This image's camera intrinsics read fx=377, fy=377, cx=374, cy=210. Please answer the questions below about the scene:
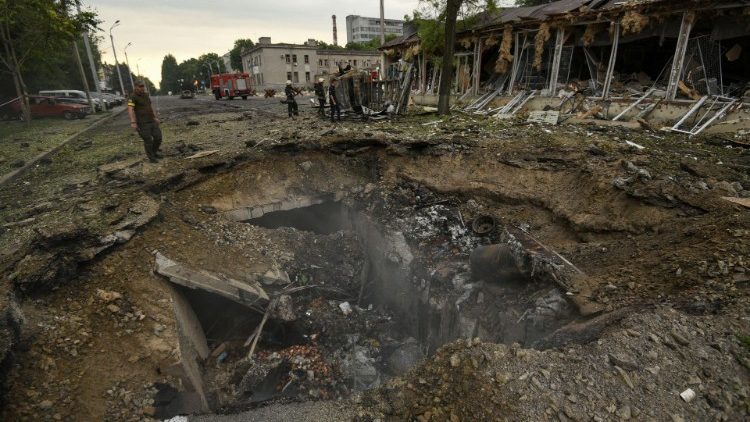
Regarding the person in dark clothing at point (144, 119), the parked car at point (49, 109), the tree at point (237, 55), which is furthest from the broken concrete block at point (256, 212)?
the tree at point (237, 55)

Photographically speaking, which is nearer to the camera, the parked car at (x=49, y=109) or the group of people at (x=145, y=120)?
the group of people at (x=145, y=120)

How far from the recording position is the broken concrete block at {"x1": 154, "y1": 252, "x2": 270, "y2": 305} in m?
4.45

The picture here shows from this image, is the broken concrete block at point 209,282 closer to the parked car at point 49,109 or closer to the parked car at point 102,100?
the parked car at point 49,109

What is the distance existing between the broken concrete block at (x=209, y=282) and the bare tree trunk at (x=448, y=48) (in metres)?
9.46

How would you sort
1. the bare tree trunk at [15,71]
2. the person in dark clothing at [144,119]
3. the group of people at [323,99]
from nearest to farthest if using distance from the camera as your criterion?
the person in dark clothing at [144,119]
the group of people at [323,99]
the bare tree trunk at [15,71]

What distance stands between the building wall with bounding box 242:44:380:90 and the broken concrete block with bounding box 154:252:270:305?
42571 millimetres

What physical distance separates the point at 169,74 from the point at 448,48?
298 feet

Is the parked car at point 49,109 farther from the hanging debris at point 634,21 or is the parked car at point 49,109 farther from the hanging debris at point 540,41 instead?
the hanging debris at point 634,21

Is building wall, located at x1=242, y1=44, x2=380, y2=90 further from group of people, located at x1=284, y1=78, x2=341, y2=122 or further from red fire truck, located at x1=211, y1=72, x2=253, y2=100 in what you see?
group of people, located at x1=284, y1=78, x2=341, y2=122

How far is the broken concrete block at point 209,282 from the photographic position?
A: 175 inches

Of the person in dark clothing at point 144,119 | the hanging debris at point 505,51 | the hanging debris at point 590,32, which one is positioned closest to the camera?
the person in dark clothing at point 144,119

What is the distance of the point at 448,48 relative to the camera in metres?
11.8

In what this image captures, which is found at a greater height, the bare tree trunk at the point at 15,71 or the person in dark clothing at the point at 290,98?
the bare tree trunk at the point at 15,71

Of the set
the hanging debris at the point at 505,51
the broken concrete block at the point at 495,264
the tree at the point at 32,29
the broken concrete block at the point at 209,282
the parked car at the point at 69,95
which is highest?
the tree at the point at 32,29
